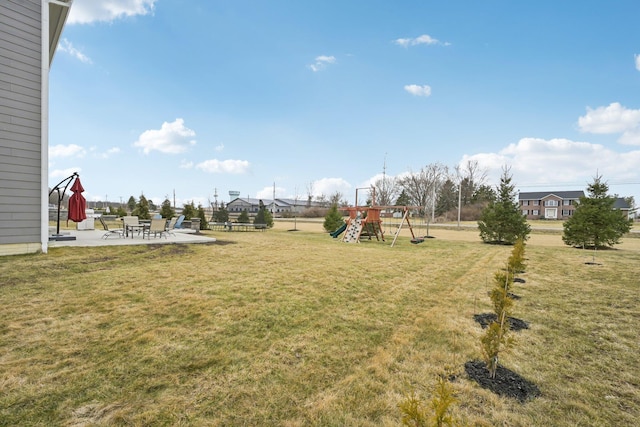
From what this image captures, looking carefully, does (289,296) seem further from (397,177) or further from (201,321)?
(397,177)

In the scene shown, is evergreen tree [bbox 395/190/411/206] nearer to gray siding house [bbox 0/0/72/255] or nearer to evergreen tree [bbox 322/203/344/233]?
evergreen tree [bbox 322/203/344/233]

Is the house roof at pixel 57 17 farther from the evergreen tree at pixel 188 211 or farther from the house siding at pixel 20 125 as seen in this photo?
the evergreen tree at pixel 188 211

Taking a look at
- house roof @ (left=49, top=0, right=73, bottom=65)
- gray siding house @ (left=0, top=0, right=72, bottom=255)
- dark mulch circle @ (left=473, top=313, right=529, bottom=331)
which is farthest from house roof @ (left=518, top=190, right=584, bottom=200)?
gray siding house @ (left=0, top=0, right=72, bottom=255)

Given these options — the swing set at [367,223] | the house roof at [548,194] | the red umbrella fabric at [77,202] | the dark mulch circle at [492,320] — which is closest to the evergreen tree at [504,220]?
the swing set at [367,223]

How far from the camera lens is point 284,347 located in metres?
3.14

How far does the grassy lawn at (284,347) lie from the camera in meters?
2.14

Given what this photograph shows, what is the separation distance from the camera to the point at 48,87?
753 cm

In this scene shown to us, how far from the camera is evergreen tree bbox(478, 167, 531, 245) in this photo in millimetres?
14922

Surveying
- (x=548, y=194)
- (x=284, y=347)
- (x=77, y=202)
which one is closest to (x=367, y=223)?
(x=77, y=202)

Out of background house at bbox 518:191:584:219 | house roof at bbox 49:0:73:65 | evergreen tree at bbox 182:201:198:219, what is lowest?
evergreen tree at bbox 182:201:198:219

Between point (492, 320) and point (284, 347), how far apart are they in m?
3.02

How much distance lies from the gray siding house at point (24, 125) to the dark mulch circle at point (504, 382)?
9.88 m

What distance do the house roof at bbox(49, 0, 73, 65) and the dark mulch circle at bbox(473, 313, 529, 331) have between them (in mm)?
12297

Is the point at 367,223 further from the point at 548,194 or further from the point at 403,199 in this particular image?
the point at 548,194
